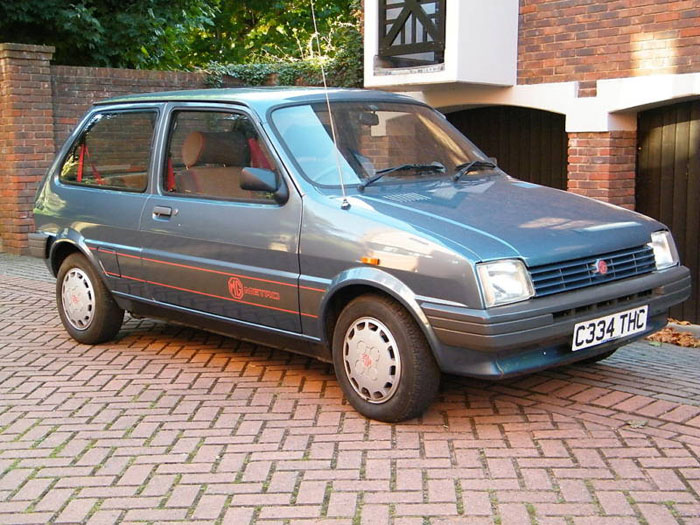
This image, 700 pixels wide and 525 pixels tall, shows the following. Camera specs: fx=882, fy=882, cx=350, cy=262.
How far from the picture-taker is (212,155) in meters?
5.88

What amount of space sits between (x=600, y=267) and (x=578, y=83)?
17.3ft

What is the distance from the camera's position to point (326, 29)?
89.2ft

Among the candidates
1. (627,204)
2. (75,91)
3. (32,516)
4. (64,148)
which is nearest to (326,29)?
(75,91)

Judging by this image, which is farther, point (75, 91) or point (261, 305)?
point (75, 91)

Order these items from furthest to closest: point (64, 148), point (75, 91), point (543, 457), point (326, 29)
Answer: point (326, 29), point (75, 91), point (64, 148), point (543, 457)

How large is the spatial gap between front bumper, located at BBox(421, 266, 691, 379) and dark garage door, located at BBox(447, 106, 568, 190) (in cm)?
566

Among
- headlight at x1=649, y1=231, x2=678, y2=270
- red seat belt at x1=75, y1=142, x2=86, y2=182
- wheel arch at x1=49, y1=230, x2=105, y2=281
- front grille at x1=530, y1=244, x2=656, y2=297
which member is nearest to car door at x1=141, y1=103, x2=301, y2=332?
wheel arch at x1=49, y1=230, x2=105, y2=281

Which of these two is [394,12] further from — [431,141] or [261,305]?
[261,305]

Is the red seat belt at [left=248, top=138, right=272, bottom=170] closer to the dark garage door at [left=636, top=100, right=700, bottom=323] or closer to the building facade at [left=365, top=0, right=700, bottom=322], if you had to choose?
the building facade at [left=365, top=0, right=700, bottom=322]

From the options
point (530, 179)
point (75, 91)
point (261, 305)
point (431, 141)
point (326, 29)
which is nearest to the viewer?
point (261, 305)

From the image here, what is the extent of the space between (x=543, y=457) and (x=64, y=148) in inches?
188

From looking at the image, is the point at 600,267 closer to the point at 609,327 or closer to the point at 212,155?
the point at 609,327

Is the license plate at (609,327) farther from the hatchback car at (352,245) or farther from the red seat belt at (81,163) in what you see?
the red seat belt at (81,163)

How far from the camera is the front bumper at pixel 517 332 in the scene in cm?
439
